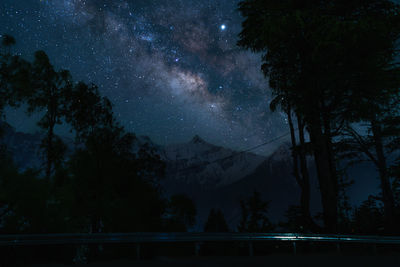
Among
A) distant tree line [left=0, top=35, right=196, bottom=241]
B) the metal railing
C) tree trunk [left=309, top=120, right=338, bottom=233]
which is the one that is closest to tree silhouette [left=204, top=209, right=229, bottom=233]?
distant tree line [left=0, top=35, right=196, bottom=241]

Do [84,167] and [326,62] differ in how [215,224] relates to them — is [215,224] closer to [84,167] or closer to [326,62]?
[84,167]

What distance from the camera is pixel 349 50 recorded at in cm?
1230

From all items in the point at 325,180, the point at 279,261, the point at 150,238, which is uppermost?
the point at 325,180

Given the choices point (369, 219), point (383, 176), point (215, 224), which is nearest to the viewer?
point (369, 219)

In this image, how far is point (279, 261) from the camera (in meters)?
8.66

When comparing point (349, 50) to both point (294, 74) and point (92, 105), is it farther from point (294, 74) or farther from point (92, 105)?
point (92, 105)

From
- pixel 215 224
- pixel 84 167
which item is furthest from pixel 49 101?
pixel 215 224

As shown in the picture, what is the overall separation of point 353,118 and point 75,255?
13.2m

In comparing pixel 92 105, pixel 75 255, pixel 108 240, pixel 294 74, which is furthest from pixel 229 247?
pixel 92 105

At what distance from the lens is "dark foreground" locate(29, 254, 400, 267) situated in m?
7.96

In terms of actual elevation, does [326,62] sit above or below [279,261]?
above

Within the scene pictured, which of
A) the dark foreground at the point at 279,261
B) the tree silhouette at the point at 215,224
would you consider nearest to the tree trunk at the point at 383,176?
the dark foreground at the point at 279,261

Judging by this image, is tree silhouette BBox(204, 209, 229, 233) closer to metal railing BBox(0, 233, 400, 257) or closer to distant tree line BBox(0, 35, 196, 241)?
distant tree line BBox(0, 35, 196, 241)

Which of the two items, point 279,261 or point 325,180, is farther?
point 325,180
